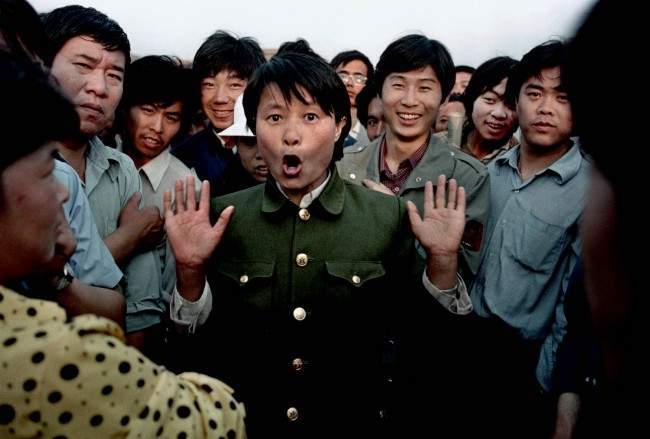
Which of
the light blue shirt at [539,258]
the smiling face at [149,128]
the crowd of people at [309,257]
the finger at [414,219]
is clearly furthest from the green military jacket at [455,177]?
the smiling face at [149,128]

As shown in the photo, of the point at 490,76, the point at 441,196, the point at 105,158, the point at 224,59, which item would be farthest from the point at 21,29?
the point at 490,76

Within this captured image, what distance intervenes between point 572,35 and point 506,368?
89.8 inches

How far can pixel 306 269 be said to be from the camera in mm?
2322

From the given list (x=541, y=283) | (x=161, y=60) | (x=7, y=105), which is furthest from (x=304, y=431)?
(x=161, y=60)

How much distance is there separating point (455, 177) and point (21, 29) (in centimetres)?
234

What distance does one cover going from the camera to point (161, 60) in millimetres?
3688

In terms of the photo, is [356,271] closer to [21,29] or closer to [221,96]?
[21,29]

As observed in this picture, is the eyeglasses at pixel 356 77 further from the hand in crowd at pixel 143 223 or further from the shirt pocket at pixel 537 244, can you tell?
the hand in crowd at pixel 143 223

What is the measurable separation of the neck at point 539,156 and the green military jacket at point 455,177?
0.87 ft

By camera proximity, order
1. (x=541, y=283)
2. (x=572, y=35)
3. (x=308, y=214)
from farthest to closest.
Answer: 1. (x=541, y=283)
2. (x=308, y=214)
3. (x=572, y=35)

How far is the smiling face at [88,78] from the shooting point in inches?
111

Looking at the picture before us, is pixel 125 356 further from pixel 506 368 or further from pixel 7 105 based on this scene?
pixel 506 368

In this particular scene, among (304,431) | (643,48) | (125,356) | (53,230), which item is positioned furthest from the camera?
(304,431)

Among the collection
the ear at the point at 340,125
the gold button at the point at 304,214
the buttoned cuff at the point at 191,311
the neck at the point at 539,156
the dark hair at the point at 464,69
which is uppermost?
the ear at the point at 340,125
